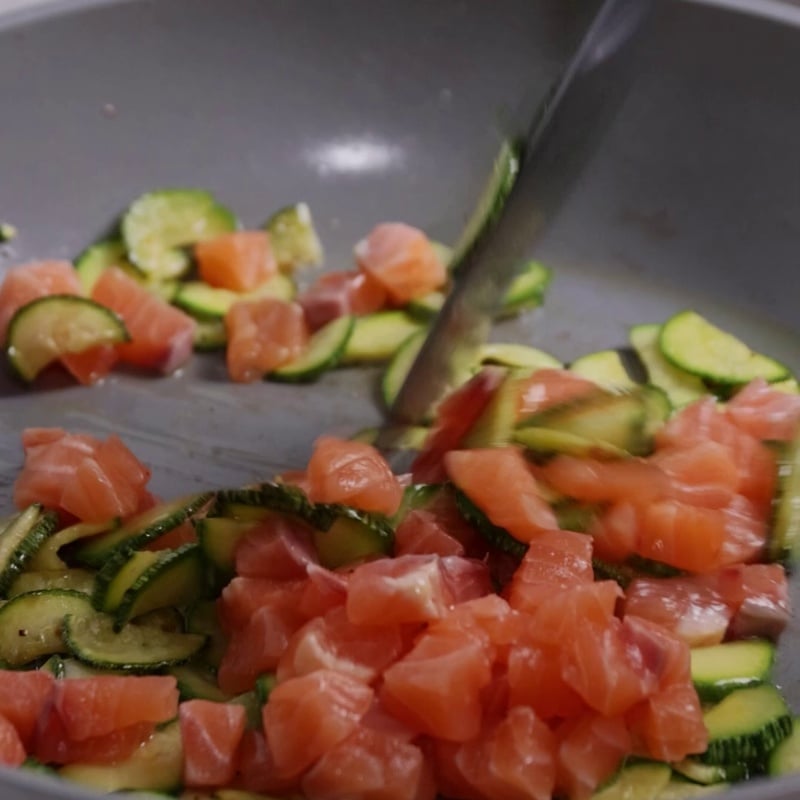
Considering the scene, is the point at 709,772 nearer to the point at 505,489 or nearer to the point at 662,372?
the point at 505,489

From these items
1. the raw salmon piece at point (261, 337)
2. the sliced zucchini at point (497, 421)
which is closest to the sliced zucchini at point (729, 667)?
the sliced zucchini at point (497, 421)

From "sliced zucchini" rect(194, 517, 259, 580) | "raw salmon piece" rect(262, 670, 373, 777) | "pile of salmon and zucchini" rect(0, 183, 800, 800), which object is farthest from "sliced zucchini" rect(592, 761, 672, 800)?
"sliced zucchini" rect(194, 517, 259, 580)

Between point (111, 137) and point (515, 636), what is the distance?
5.19ft

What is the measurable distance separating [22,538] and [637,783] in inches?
39.3

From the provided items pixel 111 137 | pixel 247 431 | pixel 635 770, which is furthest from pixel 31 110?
pixel 635 770

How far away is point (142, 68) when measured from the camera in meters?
2.41

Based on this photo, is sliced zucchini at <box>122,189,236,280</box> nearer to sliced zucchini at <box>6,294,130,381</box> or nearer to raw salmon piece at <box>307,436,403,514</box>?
sliced zucchini at <box>6,294,130,381</box>

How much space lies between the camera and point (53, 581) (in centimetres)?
166

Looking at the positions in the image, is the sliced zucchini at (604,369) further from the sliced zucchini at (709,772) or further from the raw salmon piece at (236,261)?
the sliced zucchini at (709,772)

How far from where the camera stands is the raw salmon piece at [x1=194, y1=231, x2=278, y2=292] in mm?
2322

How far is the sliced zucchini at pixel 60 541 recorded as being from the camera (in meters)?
1.68

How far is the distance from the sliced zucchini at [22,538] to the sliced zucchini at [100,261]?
70cm

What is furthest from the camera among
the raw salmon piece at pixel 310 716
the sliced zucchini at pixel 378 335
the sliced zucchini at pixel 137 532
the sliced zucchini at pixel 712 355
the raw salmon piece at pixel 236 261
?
the raw salmon piece at pixel 236 261

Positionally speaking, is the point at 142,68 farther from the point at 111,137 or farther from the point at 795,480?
the point at 795,480
